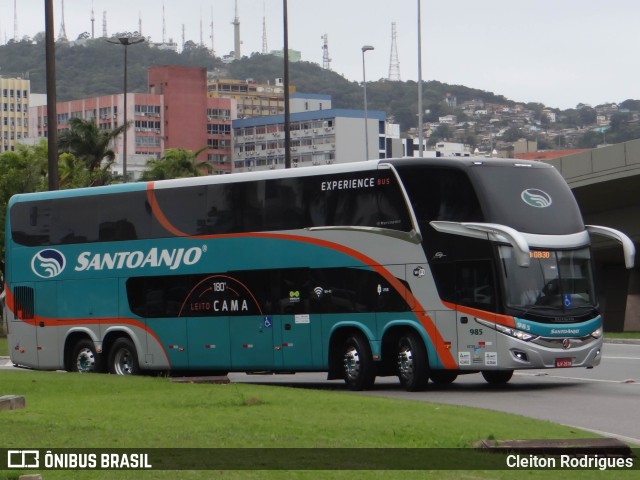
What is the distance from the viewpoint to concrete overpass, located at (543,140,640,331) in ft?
156

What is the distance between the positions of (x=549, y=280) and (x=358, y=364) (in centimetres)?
363

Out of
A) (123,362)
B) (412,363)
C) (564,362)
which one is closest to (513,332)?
(564,362)

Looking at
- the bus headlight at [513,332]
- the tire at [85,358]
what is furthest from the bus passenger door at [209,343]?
the bus headlight at [513,332]

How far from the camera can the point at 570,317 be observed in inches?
A: 872

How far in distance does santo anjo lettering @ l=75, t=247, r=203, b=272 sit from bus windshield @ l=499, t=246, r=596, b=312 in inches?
255

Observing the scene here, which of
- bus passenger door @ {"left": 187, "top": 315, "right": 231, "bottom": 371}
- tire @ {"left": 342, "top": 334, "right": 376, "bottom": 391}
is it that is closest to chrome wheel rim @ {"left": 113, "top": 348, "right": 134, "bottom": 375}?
bus passenger door @ {"left": 187, "top": 315, "right": 231, "bottom": 371}

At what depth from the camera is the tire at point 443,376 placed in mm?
23664

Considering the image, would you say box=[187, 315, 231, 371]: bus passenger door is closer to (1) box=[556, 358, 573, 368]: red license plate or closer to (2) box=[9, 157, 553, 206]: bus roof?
(2) box=[9, 157, 553, 206]: bus roof

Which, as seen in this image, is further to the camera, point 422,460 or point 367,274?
point 367,274

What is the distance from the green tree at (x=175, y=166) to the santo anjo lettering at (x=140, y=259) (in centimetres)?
6982

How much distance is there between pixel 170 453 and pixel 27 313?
17387 mm

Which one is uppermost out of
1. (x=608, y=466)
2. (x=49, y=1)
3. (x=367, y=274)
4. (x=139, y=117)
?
(x=139, y=117)

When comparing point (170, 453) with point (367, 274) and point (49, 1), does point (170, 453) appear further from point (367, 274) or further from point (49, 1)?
point (49, 1)

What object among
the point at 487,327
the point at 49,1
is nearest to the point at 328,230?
the point at 487,327
